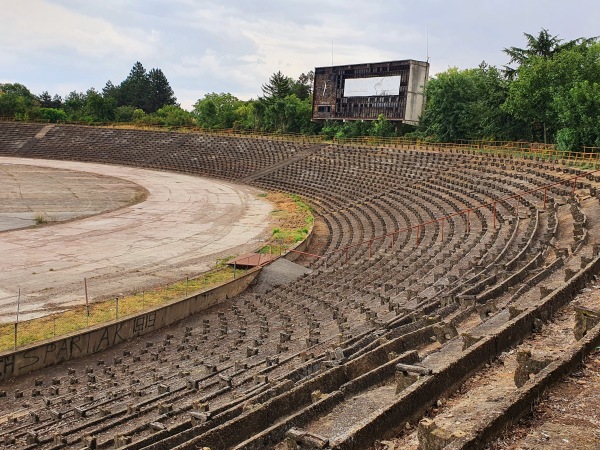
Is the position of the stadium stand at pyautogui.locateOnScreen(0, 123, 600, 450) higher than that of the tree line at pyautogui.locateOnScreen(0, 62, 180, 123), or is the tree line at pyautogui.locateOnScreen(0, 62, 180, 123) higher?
the tree line at pyautogui.locateOnScreen(0, 62, 180, 123)

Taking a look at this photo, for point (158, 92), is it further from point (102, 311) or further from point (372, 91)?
point (102, 311)

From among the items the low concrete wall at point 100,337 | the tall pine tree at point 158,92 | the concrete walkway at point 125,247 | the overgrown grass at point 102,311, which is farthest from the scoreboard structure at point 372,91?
the tall pine tree at point 158,92

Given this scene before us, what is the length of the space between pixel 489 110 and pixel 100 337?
161ft

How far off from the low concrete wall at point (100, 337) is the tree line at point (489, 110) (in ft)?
112

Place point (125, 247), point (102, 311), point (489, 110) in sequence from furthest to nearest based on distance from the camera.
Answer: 1. point (489, 110)
2. point (125, 247)
3. point (102, 311)

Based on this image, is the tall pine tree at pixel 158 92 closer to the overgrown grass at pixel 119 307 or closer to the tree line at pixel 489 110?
the tree line at pixel 489 110

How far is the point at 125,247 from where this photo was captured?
113ft

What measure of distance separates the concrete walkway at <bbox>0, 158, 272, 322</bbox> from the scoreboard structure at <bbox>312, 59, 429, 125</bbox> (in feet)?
70.9

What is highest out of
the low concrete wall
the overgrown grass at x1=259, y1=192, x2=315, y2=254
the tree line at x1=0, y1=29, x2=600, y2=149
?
the tree line at x1=0, y1=29, x2=600, y2=149

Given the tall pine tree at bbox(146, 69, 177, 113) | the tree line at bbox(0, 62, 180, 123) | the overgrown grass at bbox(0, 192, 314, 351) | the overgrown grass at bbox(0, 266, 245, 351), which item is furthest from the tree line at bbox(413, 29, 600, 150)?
the tall pine tree at bbox(146, 69, 177, 113)

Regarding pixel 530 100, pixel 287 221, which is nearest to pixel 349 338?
pixel 287 221

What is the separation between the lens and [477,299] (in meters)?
14.1

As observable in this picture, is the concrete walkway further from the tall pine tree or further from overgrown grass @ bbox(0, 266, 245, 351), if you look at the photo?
the tall pine tree

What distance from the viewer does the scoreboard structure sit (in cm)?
6644
